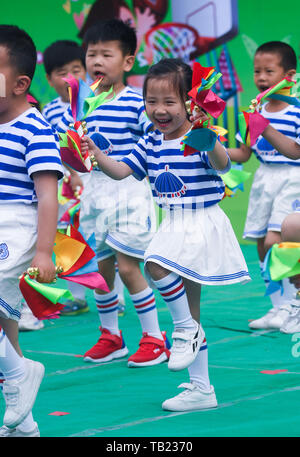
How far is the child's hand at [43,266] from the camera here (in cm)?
253

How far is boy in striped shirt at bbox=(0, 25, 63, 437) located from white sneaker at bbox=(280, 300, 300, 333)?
1273 mm

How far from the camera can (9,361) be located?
2559mm

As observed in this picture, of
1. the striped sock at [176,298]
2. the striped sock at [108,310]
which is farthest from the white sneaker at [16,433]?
the striped sock at [108,310]

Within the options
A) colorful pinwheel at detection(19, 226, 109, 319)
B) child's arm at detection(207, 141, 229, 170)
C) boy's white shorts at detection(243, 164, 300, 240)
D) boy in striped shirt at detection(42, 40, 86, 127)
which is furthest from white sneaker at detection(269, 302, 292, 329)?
boy in striped shirt at detection(42, 40, 86, 127)

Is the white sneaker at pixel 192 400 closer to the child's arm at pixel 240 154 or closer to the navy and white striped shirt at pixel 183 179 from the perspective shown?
the navy and white striped shirt at pixel 183 179

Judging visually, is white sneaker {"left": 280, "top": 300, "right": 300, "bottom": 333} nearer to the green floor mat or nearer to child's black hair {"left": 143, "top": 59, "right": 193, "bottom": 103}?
the green floor mat

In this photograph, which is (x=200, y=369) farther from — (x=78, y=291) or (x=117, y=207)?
(x=78, y=291)

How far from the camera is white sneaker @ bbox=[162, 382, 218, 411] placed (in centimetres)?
295

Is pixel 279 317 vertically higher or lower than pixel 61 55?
lower

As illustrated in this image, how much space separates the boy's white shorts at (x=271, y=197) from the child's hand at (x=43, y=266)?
2044 mm

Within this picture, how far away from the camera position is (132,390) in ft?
10.8

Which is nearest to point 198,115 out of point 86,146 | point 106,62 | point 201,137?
point 201,137

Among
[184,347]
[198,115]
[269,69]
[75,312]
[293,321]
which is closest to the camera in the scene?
[198,115]

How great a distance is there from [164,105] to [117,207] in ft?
3.15
